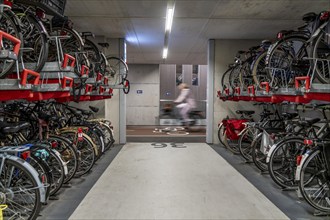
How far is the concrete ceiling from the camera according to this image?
434 centimetres

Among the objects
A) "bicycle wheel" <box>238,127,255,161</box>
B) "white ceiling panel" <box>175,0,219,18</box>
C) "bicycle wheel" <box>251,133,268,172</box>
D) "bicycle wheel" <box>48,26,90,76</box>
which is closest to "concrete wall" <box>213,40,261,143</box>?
"bicycle wheel" <box>238,127,255,161</box>

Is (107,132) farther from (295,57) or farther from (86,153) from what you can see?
(295,57)

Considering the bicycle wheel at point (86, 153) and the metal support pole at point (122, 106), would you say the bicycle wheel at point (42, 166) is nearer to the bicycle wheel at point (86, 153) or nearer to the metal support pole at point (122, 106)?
the bicycle wheel at point (86, 153)

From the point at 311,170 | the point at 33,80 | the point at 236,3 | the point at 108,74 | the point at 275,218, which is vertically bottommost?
the point at 275,218

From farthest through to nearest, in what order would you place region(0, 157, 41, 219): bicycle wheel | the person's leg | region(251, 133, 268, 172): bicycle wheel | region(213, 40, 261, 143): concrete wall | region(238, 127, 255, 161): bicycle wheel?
the person's leg, region(213, 40, 261, 143): concrete wall, region(238, 127, 255, 161): bicycle wheel, region(251, 133, 268, 172): bicycle wheel, region(0, 157, 41, 219): bicycle wheel

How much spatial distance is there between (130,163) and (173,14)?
2849 millimetres

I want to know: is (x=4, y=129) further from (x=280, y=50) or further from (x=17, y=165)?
(x=280, y=50)

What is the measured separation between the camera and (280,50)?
428cm

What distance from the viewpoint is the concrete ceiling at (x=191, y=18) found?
434 centimetres

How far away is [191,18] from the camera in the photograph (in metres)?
5.14

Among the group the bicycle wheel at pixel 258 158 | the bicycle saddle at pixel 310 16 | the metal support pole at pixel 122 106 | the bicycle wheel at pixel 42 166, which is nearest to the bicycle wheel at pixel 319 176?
the bicycle wheel at pixel 258 158

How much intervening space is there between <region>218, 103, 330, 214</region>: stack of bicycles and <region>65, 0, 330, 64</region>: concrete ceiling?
1.68 metres

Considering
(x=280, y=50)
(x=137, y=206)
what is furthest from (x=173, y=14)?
(x=137, y=206)

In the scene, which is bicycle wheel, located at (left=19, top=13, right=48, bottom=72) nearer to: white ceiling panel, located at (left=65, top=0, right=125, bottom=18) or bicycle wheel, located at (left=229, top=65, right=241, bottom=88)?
white ceiling panel, located at (left=65, top=0, right=125, bottom=18)
